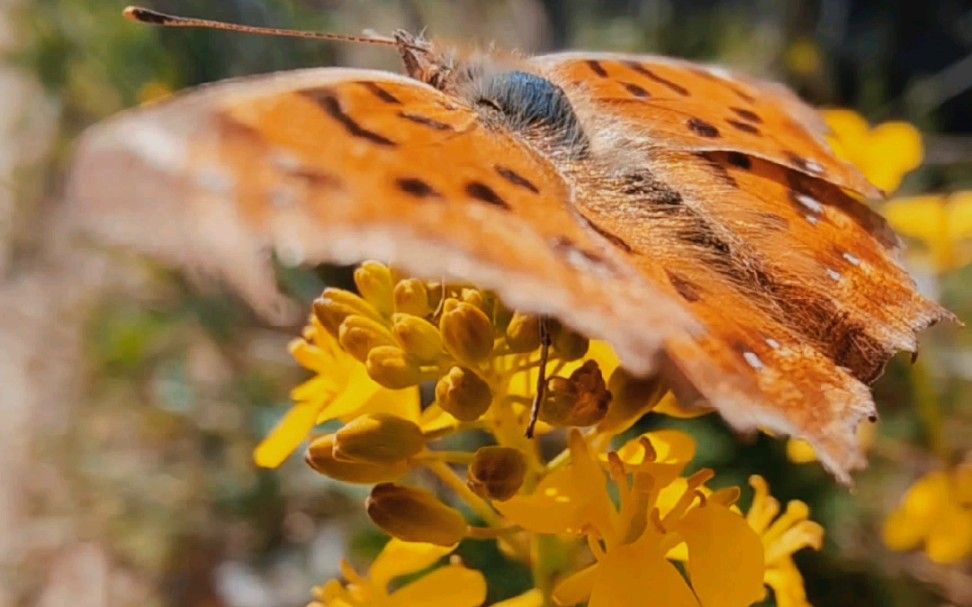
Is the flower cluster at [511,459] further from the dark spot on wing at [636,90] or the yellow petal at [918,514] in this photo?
the yellow petal at [918,514]

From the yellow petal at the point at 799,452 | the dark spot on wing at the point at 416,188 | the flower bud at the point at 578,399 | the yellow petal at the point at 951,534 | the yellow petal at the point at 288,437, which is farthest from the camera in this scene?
the yellow petal at the point at 951,534

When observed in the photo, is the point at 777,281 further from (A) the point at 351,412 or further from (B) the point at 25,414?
(B) the point at 25,414

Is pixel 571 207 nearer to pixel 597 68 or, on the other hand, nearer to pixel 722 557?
pixel 722 557

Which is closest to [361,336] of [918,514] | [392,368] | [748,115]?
[392,368]

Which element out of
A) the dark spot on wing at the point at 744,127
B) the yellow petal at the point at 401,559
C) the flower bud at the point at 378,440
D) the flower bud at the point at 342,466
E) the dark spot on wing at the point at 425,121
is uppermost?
the dark spot on wing at the point at 425,121

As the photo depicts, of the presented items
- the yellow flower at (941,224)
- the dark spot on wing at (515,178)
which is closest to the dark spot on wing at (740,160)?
the dark spot on wing at (515,178)

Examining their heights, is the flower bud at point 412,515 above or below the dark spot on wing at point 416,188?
below

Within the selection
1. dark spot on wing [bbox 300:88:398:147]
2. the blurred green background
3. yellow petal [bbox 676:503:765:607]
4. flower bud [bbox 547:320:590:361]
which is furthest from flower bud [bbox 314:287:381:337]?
the blurred green background

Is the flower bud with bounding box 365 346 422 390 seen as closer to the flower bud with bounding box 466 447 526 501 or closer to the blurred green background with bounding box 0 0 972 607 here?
the flower bud with bounding box 466 447 526 501
